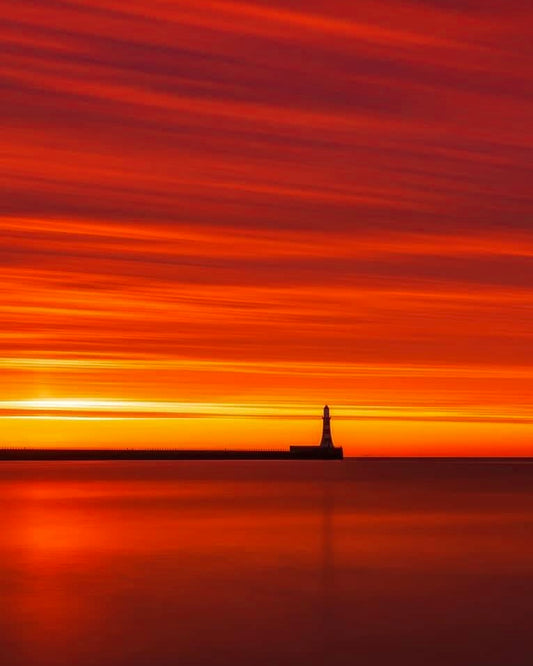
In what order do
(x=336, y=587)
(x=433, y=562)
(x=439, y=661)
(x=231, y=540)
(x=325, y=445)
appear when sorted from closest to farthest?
(x=439, y=661)
(x=336, y=587)
(x=433, y=562)
(x=231, y=540)
(x=325, y=445)

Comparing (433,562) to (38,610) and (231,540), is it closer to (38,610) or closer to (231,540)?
(231,540)

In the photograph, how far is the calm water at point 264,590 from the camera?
1511 centimetres

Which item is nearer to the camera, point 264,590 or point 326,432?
point 264,590

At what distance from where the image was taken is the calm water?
1511cm

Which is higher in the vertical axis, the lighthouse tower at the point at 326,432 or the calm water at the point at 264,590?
the lighthouse tower at the point at 326,432

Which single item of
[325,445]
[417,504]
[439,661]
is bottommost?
[439,661]

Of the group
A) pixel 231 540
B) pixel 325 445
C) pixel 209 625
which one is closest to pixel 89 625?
pixel 209 625

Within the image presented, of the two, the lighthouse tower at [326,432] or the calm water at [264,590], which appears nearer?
the calm water at [264,590]

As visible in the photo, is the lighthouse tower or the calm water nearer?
the calm water

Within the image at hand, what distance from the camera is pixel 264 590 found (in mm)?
20938

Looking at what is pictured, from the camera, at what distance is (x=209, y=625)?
17.0m

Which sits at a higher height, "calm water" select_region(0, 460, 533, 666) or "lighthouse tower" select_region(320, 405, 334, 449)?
"lighthouse tower" select_region(320, 405, 334, 449)

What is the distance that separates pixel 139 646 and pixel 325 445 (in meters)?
142

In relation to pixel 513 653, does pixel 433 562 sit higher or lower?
higher
